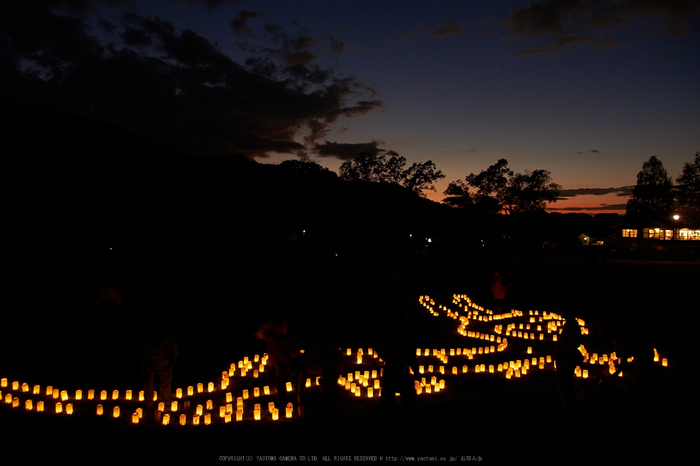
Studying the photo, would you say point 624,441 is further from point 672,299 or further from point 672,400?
point 672,299

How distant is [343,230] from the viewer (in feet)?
95.8

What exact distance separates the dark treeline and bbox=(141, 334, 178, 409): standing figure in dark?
2051 centimetres

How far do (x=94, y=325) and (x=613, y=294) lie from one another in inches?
657

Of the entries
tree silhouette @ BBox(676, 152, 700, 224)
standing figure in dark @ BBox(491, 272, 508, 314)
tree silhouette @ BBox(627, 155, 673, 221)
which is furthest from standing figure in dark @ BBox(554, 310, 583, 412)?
tree silhouette @ BBox(627, 155, 673, 221)

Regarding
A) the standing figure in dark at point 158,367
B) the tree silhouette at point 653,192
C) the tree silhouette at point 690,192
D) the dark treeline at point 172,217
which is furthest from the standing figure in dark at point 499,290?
the tree silhouette at point 653,192

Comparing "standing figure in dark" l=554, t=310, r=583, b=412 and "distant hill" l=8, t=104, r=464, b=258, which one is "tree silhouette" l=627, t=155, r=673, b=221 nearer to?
"distant hill" l=8, t=104, r=464, b=258

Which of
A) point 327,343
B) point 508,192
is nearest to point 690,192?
point 508,192

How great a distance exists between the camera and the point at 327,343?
28.1 feet

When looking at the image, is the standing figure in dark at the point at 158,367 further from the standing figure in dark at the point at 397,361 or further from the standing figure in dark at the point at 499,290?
the standing figure in dark at the point at 499,290

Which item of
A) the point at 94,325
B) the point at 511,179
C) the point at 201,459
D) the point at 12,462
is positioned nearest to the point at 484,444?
the point at 201,459

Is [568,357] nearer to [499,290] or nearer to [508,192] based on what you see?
[499,290]

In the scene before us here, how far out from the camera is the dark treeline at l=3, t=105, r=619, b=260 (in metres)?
23.7

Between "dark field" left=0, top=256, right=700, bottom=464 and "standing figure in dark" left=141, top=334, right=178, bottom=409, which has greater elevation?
"standing figure in dark" left=141, top=334, right=178, bottom=409

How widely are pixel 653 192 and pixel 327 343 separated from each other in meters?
55.8
